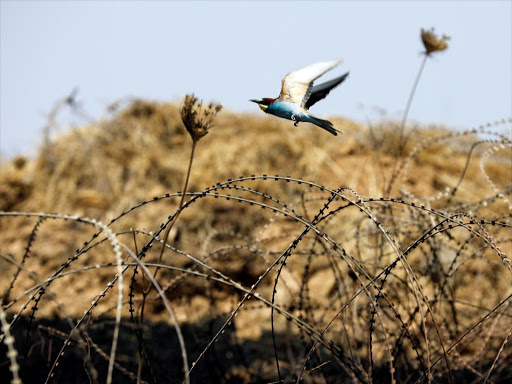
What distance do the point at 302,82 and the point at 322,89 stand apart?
155mm

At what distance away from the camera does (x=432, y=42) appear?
2541mm

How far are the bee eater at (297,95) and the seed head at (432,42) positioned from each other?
135 centimetres

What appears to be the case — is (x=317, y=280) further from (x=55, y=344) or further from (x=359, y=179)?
(x=55, y=344)

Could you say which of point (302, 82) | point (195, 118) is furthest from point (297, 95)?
point (195, 118)

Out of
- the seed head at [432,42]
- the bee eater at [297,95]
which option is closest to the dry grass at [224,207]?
the seed head at [432,42]

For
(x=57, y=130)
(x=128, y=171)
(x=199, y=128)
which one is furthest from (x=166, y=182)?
(x=199, y=128)

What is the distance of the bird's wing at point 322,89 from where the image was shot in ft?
5.04

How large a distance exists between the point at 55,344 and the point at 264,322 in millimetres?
2000

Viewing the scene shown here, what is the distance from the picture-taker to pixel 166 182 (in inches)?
279

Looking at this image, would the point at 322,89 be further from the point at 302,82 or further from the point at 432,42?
the point at 432,42

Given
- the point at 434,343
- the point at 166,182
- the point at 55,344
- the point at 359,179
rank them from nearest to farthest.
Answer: the point at 434,343
the point at 55,344
the point at 359,179
the point at 166,182

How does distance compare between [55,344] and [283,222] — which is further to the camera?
[283,222]

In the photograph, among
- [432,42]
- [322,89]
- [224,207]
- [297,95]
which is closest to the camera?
[297,95]

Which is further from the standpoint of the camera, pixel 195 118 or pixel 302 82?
pixel 195 118
